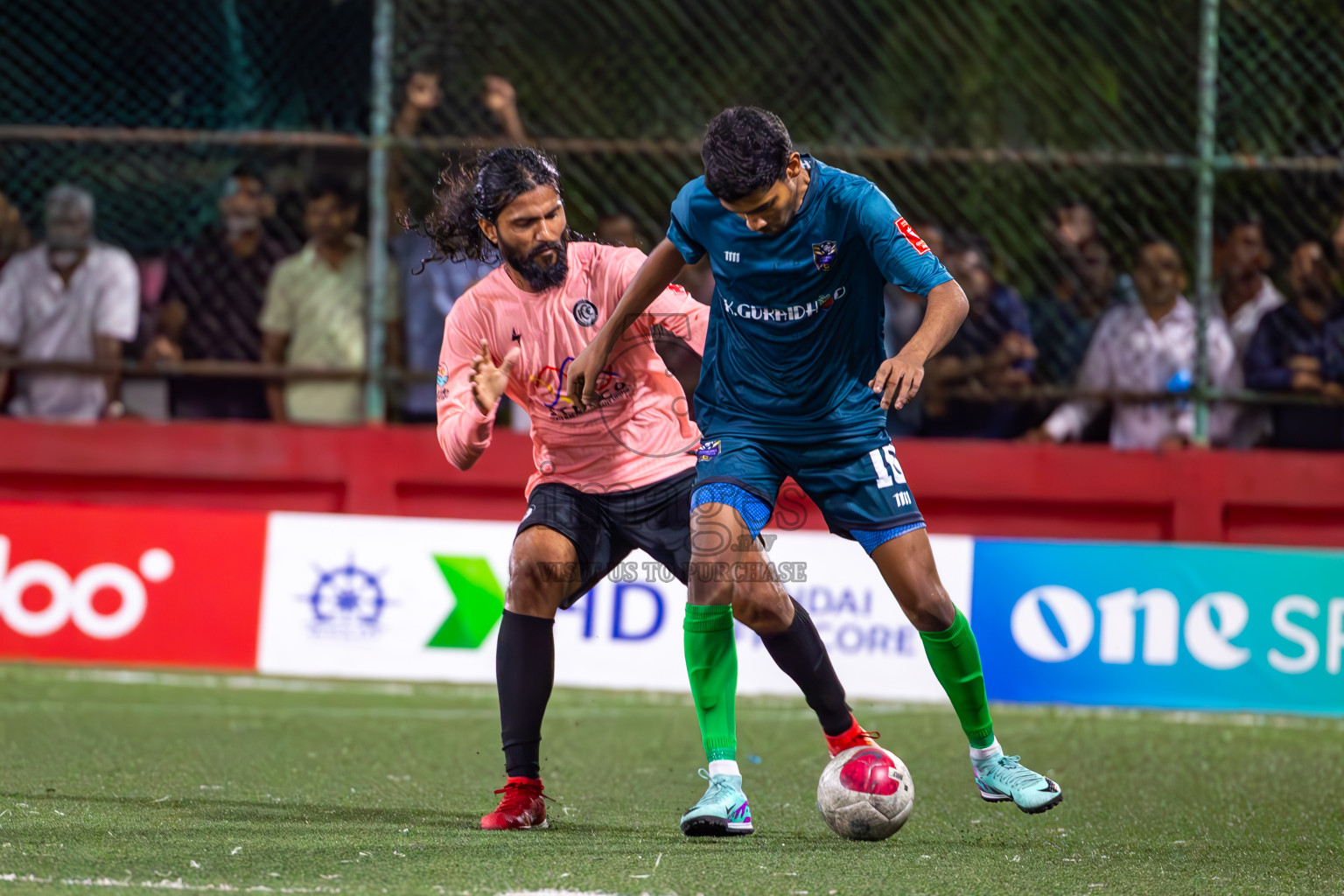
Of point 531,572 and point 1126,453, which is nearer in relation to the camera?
point 531,572

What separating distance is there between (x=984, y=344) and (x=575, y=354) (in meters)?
4.25

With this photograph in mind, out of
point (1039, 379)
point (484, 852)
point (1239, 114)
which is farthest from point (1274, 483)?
point (484, 852)

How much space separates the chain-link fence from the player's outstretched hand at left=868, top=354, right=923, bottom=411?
15.3 feet

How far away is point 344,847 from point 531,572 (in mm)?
952

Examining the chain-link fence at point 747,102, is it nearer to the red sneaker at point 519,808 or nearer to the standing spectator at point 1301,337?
the standing spectator at point 1301,337


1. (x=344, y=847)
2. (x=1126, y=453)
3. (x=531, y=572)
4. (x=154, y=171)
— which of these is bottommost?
(x=344, y=847)

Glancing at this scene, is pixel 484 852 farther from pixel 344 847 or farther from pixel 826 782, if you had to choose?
pixel 826 782

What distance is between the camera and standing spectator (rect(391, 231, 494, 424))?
8.66 meters

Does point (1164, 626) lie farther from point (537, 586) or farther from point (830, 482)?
point (537, 586)

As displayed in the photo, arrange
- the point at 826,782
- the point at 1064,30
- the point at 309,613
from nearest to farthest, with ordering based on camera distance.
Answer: the point at 826,782 < the point at 309,613 < the point at 1064,30

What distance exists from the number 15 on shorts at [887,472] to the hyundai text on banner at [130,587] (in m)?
4.72

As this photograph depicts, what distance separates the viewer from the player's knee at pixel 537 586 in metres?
4.56

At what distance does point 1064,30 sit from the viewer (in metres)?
8.84

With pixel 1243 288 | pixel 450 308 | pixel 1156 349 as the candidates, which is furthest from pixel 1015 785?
pixel 1243 288
